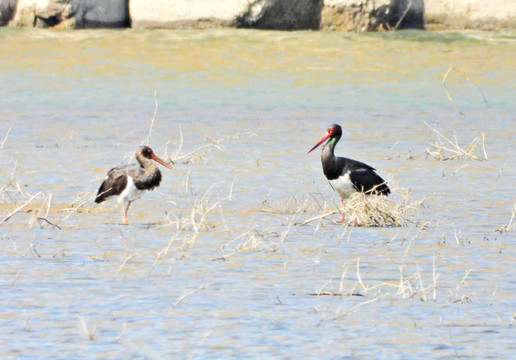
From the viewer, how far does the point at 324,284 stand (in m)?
9.34

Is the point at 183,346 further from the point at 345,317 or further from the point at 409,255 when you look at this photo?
the point at 409,255

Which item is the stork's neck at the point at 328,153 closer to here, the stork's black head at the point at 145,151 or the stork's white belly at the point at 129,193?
the stork's black head at the point at 145,151

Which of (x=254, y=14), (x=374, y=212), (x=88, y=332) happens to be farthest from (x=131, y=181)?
(x=254, y=14)

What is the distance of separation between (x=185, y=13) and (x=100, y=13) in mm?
1946

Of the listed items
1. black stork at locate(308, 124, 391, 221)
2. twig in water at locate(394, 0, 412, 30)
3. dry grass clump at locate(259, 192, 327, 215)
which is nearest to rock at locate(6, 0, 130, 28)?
twig in water at locate(394, 0, 412, 30)

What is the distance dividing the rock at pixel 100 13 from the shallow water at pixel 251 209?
161cm

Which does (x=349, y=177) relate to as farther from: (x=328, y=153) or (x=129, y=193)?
(x=129, y=193)

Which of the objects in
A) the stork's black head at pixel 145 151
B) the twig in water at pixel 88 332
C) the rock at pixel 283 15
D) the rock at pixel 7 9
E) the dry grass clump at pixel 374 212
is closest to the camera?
the twig in water at pixel 88 332

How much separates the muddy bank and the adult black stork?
58.3 feet

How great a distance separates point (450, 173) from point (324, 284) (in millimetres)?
6919

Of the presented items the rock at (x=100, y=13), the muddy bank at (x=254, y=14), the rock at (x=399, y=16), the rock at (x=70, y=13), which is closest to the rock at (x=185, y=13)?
the muddy bank at (x=254, y=14)

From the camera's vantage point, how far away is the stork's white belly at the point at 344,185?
42.0 feet

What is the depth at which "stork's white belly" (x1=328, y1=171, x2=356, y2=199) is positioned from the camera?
1279 centimetres

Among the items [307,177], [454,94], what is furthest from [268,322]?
[454,94]
